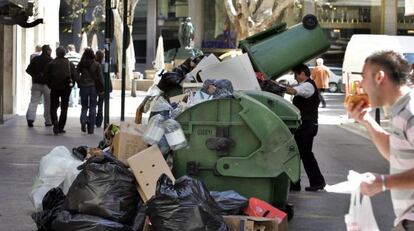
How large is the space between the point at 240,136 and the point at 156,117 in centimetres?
75

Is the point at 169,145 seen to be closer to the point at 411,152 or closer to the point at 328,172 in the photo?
A: the point at 411,152

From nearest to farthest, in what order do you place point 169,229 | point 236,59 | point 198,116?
point 169,229 < point 198,116 < point 236,59

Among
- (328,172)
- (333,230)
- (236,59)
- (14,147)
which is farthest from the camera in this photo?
(14,147)

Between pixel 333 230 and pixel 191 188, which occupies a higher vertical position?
pixel 191 188

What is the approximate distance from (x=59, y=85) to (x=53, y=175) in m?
7.94

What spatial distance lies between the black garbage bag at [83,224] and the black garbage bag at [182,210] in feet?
1.52

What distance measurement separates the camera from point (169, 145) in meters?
6.65

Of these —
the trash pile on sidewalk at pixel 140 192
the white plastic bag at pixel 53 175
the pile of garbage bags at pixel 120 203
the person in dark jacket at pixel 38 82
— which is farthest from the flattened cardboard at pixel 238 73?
the person in dark jacket at pixel 38 82

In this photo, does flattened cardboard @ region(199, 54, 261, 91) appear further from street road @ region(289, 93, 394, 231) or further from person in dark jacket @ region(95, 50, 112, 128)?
person in dark jacket @ region(95, 50, 112, 128)

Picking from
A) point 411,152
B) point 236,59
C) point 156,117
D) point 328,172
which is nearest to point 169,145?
point 156,117

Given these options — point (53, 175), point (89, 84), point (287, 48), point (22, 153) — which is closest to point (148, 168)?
point (53, 175)

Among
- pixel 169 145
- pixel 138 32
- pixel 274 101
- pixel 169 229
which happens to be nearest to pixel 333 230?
pixel 274 101

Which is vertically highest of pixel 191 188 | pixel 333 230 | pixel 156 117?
pixel 156 117

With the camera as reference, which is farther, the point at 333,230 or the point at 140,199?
the point at 333,230
